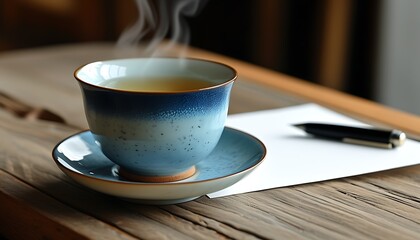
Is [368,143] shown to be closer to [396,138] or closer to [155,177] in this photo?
[396,138]

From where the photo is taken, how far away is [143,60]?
721mm

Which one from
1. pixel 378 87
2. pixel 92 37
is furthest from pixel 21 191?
pixel 92 37

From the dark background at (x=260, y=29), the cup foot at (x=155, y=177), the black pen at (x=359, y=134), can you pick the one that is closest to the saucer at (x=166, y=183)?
the cup foot at (x=155, y=177)

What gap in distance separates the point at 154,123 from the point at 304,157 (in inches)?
8.4

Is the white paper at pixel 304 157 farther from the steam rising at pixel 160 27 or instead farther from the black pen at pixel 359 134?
the steam rising at pixel 160 27

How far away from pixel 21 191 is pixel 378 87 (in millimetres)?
1450

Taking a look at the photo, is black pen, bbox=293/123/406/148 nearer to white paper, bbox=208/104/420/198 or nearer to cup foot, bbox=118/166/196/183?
white paper, bbox=208/104/420/198

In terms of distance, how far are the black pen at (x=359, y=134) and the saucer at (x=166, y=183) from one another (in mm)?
125

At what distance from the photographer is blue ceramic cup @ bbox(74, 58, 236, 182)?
0.60 metres

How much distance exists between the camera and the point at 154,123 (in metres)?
0.61

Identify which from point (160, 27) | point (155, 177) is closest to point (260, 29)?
point (160, 27)

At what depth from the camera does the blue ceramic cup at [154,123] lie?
605 millimetres

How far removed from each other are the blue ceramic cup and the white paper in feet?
0.18

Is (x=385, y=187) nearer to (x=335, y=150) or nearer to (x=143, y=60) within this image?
(x=335, y=150)
